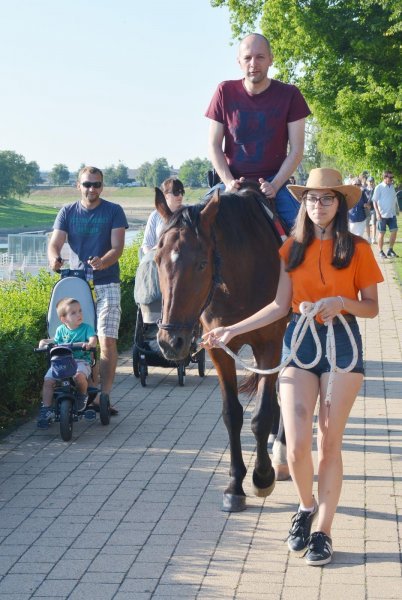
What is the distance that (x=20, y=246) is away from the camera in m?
23.1

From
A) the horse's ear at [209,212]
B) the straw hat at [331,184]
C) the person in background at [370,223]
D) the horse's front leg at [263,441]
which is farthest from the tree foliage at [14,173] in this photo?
the straw hat at [331,184]

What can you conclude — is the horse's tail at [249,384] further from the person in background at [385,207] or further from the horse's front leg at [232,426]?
the person in background at [385,207]

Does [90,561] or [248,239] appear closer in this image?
[90,561]

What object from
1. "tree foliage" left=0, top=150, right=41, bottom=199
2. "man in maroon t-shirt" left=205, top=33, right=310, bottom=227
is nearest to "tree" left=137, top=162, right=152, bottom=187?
"tree foliage" left=0, top=150, right=41, bottom=199

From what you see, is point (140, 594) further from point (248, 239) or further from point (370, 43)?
point (370, 43)

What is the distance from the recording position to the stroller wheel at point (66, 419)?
28.9ft

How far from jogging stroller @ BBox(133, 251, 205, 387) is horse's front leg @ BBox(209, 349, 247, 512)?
3385 millimetres

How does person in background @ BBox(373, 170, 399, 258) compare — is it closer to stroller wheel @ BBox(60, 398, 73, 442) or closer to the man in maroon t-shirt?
stroller wheel @ BBox(60, 398, 73, 442)

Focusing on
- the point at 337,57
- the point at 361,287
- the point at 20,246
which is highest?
the point at 337,57

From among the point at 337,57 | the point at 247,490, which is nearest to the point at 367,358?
the point at 247,490

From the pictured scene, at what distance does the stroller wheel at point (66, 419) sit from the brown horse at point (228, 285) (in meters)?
2.04

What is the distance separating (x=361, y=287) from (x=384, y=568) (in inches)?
58.4

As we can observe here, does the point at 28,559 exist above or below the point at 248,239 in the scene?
below

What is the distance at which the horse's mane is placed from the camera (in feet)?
20.8
